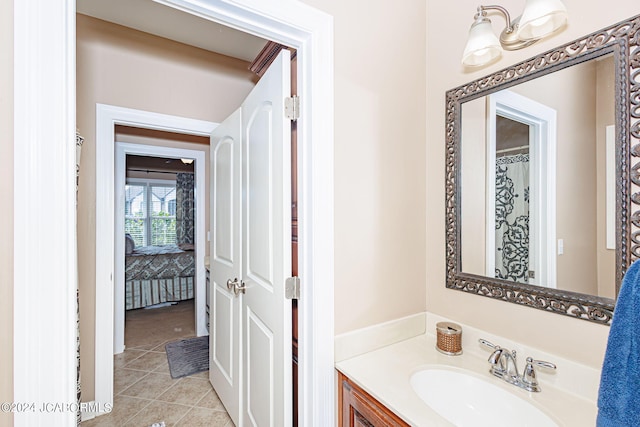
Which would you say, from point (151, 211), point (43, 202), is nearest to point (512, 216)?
point (43, 202)

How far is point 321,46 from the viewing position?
1.09m

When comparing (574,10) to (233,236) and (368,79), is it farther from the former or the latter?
(233,236)

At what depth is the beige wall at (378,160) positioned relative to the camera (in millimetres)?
1164

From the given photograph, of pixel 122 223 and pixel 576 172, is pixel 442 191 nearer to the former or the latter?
pixel 576 172

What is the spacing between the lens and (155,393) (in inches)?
88.2

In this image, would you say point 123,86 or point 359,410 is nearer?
point 359,410

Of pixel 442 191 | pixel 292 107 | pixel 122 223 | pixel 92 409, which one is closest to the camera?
pixel 292 107

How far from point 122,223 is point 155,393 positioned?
166 centimetres

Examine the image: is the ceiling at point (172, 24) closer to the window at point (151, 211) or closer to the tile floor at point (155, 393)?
the tile floor at point (155, 393)

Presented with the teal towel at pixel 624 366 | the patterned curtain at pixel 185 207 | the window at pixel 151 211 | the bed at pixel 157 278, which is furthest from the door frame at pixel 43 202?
the window at pixel 151 211

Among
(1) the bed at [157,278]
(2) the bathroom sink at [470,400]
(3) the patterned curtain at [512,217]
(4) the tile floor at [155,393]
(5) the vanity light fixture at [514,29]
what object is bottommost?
(4) the tile floor at [155,393]

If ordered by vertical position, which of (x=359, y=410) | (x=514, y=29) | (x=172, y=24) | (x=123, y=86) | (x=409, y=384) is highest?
(x=172, y=24)

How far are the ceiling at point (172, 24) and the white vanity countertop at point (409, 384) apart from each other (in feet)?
7.68

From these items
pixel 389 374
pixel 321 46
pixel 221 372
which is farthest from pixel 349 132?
pixel 221 372
